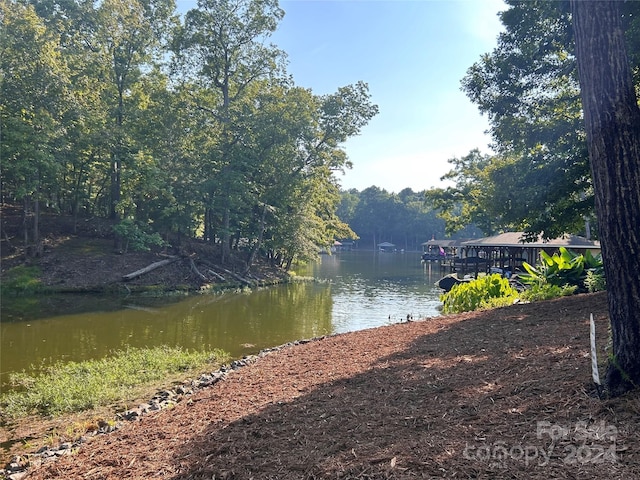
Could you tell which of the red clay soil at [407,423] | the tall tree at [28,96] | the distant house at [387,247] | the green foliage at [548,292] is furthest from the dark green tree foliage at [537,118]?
the distant house at [387,247]

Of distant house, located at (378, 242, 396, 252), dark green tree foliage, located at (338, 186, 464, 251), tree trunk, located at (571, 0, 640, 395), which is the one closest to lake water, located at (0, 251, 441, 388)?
tree trunk, located at (571, 0, 640, 395)

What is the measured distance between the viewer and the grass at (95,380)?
19.2 ft

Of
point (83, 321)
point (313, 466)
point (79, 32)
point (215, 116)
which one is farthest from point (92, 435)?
point (79, 32)

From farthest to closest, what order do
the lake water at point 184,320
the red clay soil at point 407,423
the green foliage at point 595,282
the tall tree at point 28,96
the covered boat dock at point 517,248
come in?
1. the covered boat dock at point 517,248
2. the tall tree at point 28,96
3. the lake water at point 184,320
4. the green foliage at point 595,282
5. the red clay soil at point 407,423

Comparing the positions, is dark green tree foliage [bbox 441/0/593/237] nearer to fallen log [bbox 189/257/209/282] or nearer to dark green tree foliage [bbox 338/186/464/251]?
fallen log [bbox 189/257/209/282]

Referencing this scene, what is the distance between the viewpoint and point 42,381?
6.64 meters

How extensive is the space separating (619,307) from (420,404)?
5.26 feet

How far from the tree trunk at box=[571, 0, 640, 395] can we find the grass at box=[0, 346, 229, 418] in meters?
6.01

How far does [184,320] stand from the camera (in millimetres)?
13312

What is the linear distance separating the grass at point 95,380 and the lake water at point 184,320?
69 centimetres

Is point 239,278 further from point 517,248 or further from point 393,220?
point 393,220

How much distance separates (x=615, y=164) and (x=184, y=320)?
1242 centimetres

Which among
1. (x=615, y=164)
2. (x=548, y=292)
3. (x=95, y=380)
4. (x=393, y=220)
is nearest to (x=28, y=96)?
(x=95, y=380)

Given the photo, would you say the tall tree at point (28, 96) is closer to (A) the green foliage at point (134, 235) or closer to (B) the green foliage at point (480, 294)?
(A) the green foliage at point (134, 235)
